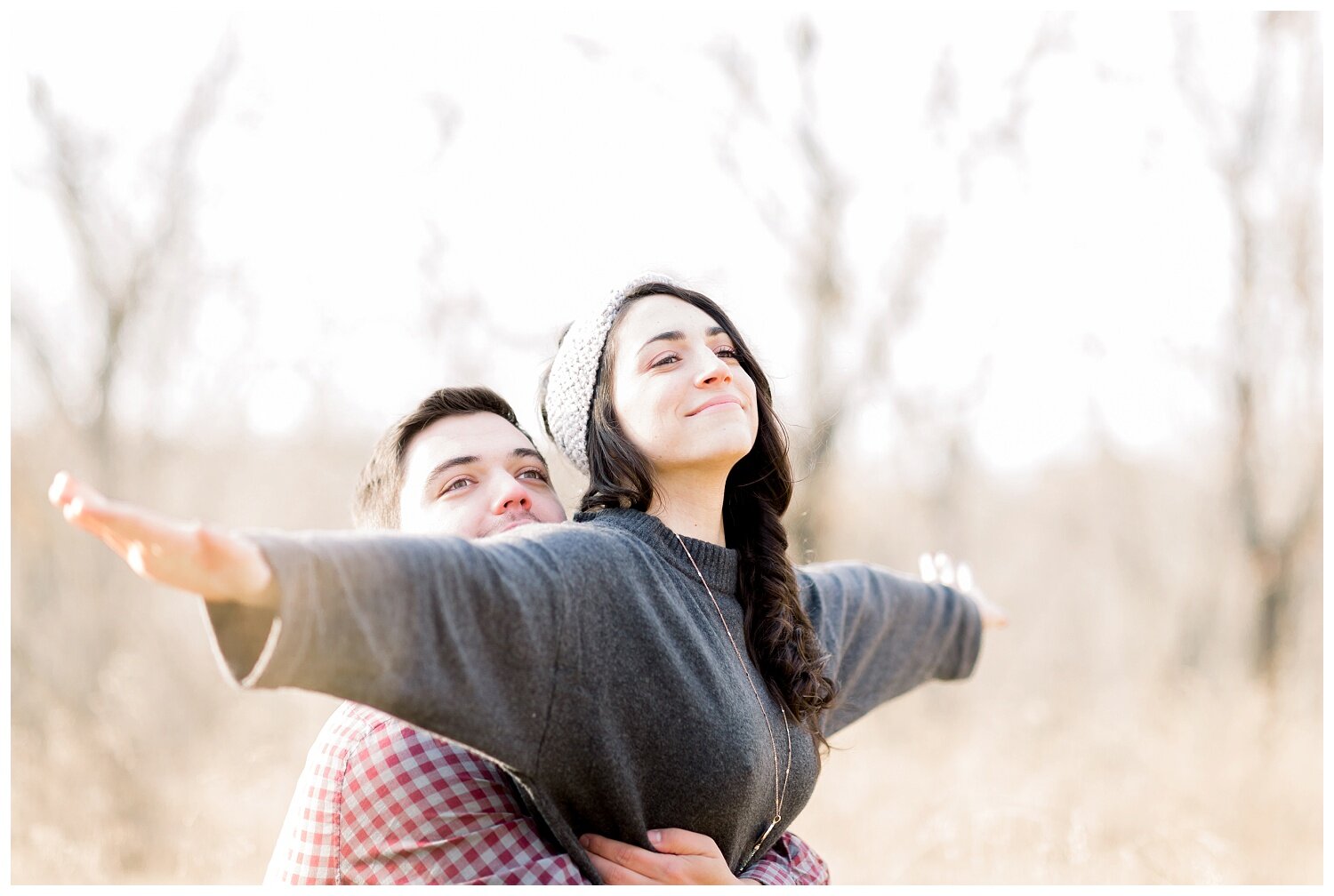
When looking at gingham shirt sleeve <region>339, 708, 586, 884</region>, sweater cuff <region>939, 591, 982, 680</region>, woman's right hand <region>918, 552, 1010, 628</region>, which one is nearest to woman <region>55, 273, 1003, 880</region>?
gingham shirt sleeve <region>339, 708, 586, 884</region>

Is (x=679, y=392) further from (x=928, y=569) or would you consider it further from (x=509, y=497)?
(x=928, y=569)

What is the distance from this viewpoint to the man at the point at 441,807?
6.58 feet

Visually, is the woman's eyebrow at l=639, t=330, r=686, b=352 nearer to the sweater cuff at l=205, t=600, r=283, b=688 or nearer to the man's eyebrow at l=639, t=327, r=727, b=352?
the man's eyebrow at l=639, t=327, r=727, b=352

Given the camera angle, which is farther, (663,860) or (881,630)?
(881,630)

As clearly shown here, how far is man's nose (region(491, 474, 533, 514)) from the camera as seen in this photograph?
7.66 feet

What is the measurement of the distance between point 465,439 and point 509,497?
234 millimetres

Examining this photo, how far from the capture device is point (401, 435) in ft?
8.54

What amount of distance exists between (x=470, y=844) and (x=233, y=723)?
5.10 meters

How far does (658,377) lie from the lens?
2.30 meters

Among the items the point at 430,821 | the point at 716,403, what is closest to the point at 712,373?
the point at 716,403

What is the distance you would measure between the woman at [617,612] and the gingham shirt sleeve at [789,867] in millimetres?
36

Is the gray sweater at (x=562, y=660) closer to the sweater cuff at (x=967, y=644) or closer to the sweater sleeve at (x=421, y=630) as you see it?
the sweater sleeve at (x=421, y=630)

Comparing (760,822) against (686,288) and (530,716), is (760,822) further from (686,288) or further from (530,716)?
(686,288)

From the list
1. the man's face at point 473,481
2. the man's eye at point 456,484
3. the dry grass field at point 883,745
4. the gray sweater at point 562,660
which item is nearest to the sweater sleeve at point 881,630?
the gray sweater at point 562,660
